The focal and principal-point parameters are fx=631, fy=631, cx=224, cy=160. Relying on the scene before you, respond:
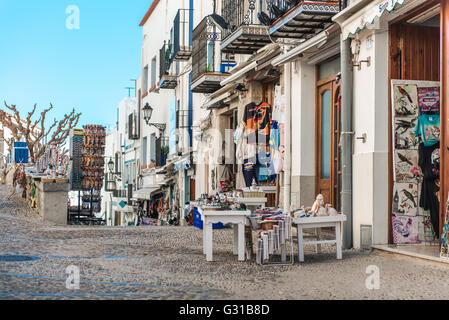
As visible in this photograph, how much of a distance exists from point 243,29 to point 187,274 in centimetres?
826

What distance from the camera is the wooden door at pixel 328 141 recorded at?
11.8 metres

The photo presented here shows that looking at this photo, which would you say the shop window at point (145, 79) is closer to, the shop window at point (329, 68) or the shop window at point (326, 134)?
the shop window at point (329, 68)

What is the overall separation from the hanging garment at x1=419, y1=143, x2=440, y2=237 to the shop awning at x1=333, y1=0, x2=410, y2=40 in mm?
1996

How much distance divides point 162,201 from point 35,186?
12890mm

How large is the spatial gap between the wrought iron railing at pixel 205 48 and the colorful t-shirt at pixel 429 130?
9999mm

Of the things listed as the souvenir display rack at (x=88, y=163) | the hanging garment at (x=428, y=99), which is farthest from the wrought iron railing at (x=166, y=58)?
the souvenir display rack at (x=88, y=163)

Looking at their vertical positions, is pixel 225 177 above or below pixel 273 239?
above

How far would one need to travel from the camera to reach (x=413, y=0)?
8578 mm

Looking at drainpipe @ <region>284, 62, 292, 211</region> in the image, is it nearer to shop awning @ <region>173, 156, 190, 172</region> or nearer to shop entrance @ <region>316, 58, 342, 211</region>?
shop entrance @ <region>316, 58, 342, 211</region>

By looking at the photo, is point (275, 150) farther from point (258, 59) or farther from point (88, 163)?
point (88, 163)

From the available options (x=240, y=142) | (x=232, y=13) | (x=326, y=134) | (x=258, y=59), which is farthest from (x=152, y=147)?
(x=326, y=134)

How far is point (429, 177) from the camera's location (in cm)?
924

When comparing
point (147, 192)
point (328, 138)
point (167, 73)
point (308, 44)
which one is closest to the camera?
point (308, 44)

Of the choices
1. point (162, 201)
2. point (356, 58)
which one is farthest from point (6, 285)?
point (162, 201)
